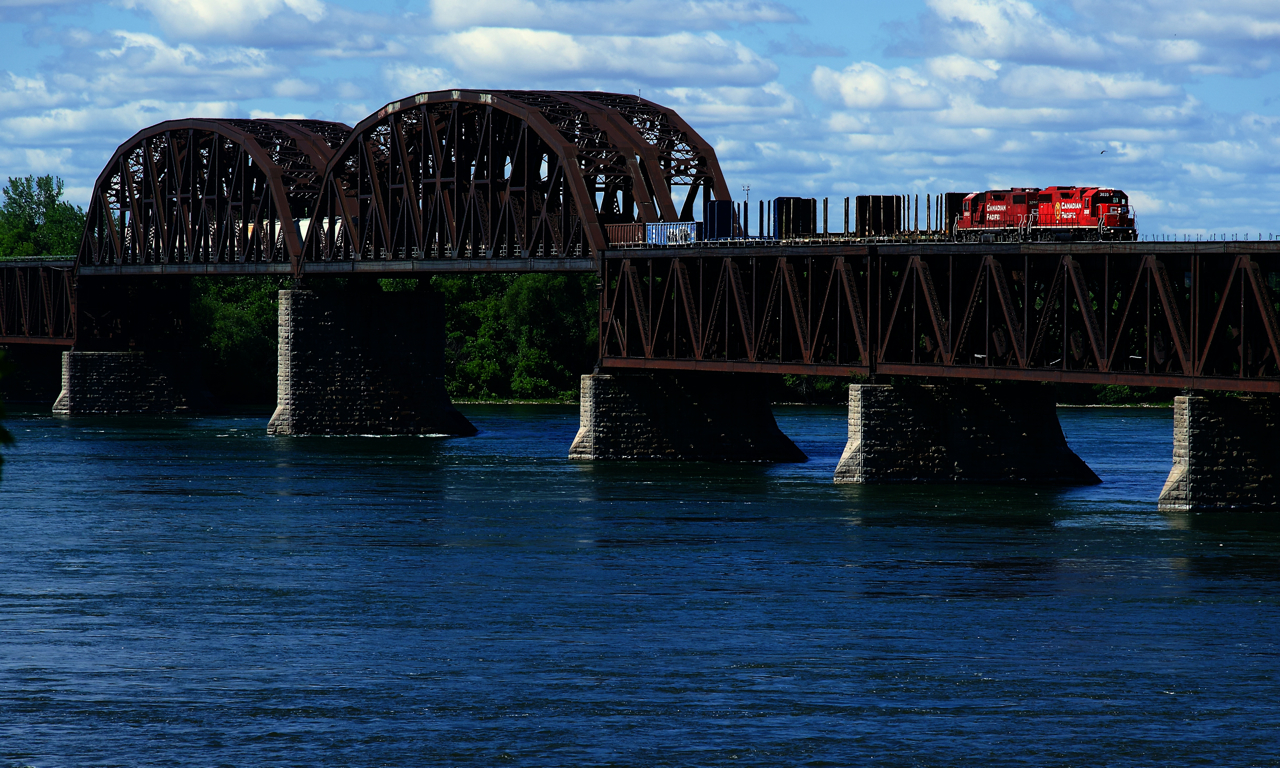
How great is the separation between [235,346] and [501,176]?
58352 mm

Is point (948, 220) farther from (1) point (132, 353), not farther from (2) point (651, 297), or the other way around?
(1) point (132, 353)

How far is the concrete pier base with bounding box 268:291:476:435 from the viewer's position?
347ft

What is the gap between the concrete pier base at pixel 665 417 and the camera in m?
84.1

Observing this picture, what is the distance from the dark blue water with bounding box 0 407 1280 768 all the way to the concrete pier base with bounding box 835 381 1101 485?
1804 mm

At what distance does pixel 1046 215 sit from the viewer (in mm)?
72688

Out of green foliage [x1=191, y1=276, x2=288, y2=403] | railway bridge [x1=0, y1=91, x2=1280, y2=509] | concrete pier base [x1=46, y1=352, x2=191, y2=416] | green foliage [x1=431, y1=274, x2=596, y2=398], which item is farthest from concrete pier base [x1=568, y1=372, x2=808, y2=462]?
green foliage [x1=431, y1=274, x2=596, y2=398]

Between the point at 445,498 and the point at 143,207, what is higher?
the point at 143,207

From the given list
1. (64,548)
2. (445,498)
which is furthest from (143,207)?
(64,548)

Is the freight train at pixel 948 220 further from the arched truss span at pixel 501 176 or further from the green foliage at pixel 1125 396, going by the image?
the green foliage at pixel 1125 396

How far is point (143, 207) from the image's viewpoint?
134m

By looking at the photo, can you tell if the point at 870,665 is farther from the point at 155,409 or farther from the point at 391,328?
the point at 155,409

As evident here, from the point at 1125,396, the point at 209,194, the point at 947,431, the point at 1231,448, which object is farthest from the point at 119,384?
the point at 1231,448

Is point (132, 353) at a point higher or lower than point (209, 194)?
lower

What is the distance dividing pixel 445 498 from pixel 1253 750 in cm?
4195
